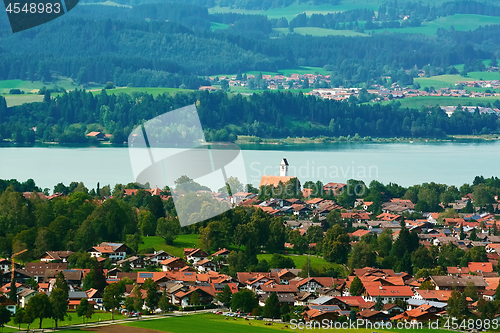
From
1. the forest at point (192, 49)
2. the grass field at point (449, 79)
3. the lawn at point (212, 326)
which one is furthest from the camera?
the grass field at point (449, 79)

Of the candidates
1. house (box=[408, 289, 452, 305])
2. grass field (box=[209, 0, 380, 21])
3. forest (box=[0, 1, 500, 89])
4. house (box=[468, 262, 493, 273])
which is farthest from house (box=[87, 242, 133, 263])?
grass field (box=[209, 0, 380, 21])

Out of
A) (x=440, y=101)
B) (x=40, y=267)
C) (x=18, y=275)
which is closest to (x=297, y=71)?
(x=440, y=101)

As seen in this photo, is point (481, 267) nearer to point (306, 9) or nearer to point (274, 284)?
point (274, 284)

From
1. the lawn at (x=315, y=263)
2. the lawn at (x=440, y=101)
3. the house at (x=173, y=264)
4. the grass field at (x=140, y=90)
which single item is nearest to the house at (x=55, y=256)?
the house at (x=173, y=264)

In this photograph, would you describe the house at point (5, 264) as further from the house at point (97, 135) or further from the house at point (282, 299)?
the house at point (97, 135)

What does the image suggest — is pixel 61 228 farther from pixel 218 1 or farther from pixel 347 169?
pixel 218 1

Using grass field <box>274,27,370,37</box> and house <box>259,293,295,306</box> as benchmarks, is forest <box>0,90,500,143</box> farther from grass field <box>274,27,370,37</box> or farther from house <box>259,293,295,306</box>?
grass field <box>274,27,370,37</box>
